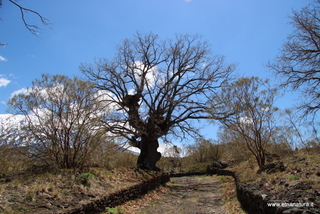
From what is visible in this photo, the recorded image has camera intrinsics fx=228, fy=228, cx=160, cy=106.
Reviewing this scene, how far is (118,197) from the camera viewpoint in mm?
8305

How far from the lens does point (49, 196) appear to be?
610 cm

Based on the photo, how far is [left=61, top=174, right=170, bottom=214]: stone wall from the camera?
6.11m

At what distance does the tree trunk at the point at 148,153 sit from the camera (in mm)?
15531

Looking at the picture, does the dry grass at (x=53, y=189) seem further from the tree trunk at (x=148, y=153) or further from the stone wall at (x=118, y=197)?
the tree trunk at (x=148, y=153)

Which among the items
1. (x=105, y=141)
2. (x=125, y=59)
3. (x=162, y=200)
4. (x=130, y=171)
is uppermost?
(x=125, y=59)

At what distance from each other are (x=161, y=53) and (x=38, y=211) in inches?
575

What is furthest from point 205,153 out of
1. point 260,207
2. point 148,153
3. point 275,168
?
point 260,207

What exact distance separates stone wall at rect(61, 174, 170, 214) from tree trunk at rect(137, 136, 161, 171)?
201cm

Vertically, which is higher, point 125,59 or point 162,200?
point 125,59

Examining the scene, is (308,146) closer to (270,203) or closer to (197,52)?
(197,52)

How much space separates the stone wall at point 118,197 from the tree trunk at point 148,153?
2007 mm

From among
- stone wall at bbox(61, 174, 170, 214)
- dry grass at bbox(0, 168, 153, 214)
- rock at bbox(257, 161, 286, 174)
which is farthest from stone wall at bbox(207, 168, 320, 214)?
dry grass at bbox(0, 168, 153, 214)

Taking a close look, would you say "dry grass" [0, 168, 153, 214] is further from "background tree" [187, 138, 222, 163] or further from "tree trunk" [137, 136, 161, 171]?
"background tree" [187, 138, 222, 163]

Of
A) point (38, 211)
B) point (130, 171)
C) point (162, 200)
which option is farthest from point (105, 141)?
point (38, 211)
